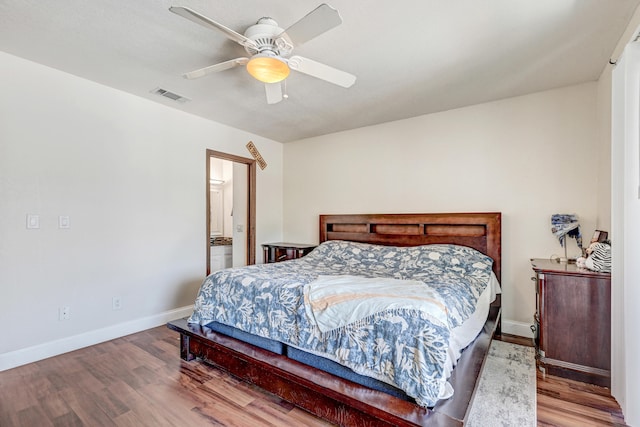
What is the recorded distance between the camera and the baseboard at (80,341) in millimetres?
2508

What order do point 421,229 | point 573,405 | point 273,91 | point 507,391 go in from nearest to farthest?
point 573,405 → point 507,391 → point 273,91 → point 421,229

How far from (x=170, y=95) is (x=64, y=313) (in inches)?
93.3

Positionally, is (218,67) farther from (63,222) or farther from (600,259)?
(600,259)

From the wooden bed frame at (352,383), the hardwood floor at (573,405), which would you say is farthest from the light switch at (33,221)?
the hardwood floor at (573,405)

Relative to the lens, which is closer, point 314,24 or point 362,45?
point 314,24

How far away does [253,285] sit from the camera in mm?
2303

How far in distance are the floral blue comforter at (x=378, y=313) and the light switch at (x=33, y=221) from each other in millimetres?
1574

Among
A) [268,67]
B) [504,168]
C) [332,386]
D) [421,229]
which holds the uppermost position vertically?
[268,67]

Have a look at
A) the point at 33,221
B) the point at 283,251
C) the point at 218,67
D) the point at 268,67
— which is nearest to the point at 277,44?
the point at 268,67

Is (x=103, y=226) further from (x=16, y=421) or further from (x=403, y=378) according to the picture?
(x=403, y=378)

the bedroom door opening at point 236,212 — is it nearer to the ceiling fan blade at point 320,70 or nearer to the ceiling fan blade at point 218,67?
the ceiling fan blade at point 218,67

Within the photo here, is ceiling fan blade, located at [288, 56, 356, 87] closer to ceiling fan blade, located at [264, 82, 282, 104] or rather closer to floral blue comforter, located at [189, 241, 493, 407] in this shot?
ceiling fan blade, located at [264, 82, 282, 104]

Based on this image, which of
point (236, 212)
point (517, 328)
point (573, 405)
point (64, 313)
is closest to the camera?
point (573, 405)

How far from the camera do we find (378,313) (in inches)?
66.2
